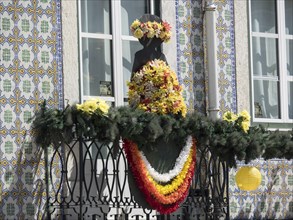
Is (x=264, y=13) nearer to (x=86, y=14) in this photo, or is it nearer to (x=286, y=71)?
(x=286, y=71)

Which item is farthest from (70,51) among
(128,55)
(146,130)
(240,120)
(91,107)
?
(240,120)

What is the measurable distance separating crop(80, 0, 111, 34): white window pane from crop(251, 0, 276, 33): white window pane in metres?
2.31

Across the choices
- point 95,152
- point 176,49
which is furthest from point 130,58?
point 95,152

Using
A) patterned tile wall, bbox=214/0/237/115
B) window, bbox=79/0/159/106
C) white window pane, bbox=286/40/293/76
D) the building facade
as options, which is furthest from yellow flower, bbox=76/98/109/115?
white window pane, bbox=286/40/293/76

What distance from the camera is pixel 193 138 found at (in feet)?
38.1

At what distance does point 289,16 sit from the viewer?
45.9 ft

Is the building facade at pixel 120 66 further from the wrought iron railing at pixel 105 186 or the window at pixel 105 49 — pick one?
the wrought iron railing at pixel 105 186

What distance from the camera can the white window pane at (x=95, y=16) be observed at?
12414 mm

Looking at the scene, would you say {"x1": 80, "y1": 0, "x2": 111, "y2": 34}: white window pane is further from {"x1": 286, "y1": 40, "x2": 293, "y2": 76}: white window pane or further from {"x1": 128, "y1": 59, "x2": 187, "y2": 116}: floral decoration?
{"x1": 286, "y1": 40, "x2": 293, "y2": 76}: white window pane

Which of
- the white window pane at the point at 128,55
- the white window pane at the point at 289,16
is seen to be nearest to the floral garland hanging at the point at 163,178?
the white window pane at the point at 128,55

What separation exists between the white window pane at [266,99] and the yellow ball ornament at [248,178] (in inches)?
57.2

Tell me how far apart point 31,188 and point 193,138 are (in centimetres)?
203

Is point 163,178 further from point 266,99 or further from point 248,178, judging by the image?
point 266,99

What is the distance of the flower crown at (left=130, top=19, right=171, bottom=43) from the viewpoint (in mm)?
11547
